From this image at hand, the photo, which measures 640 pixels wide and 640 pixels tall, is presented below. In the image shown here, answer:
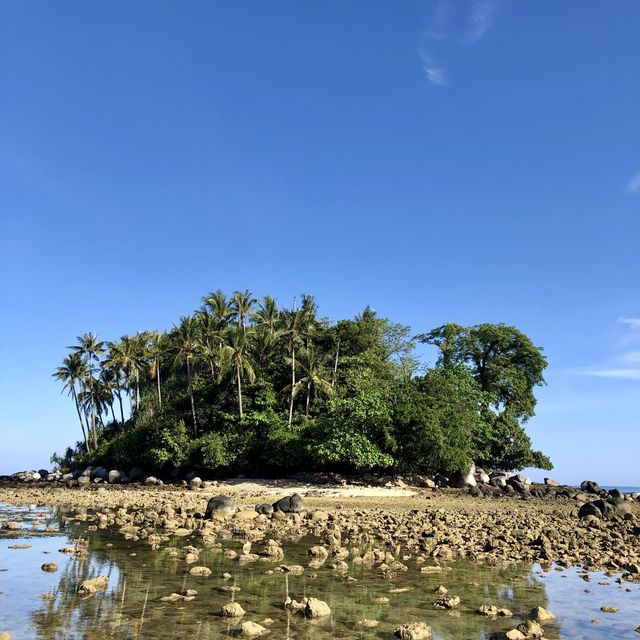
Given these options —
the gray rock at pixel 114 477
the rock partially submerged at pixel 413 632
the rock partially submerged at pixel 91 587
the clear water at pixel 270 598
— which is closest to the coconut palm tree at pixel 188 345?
the gray rock at pixel 114 477

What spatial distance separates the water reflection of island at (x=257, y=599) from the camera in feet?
25.3

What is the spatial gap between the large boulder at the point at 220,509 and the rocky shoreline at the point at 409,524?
53 mm

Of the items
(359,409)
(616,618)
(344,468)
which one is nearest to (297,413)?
Result: (344,468)

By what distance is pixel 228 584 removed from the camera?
10.5 meters

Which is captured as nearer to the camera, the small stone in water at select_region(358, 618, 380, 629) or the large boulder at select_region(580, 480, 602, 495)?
the small stone in water at select_region(358, 618, 380, 629)

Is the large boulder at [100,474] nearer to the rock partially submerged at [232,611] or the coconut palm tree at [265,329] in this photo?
the coconut palm tree at [265,329]

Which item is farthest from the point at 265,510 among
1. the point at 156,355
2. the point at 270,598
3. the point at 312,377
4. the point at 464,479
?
the point at 156,355

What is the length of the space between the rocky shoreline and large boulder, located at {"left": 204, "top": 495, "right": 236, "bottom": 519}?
5 centimetres

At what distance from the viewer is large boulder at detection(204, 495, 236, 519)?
851 inches

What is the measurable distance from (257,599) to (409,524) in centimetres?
1166

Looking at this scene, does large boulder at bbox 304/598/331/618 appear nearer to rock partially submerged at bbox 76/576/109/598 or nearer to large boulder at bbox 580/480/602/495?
rock partially submerged at bbox 76/576/109/598

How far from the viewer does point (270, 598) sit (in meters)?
9.51

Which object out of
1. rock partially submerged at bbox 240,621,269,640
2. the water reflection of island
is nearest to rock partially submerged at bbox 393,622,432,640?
the water reflection of island

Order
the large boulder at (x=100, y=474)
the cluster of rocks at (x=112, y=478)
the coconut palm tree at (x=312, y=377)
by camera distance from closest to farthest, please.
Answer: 1. the cluster of rocks at (x=112, y=478)
2. the coconut palm tree at (x=312, y=377)
3. the large boulder at (x=100, y=474)
